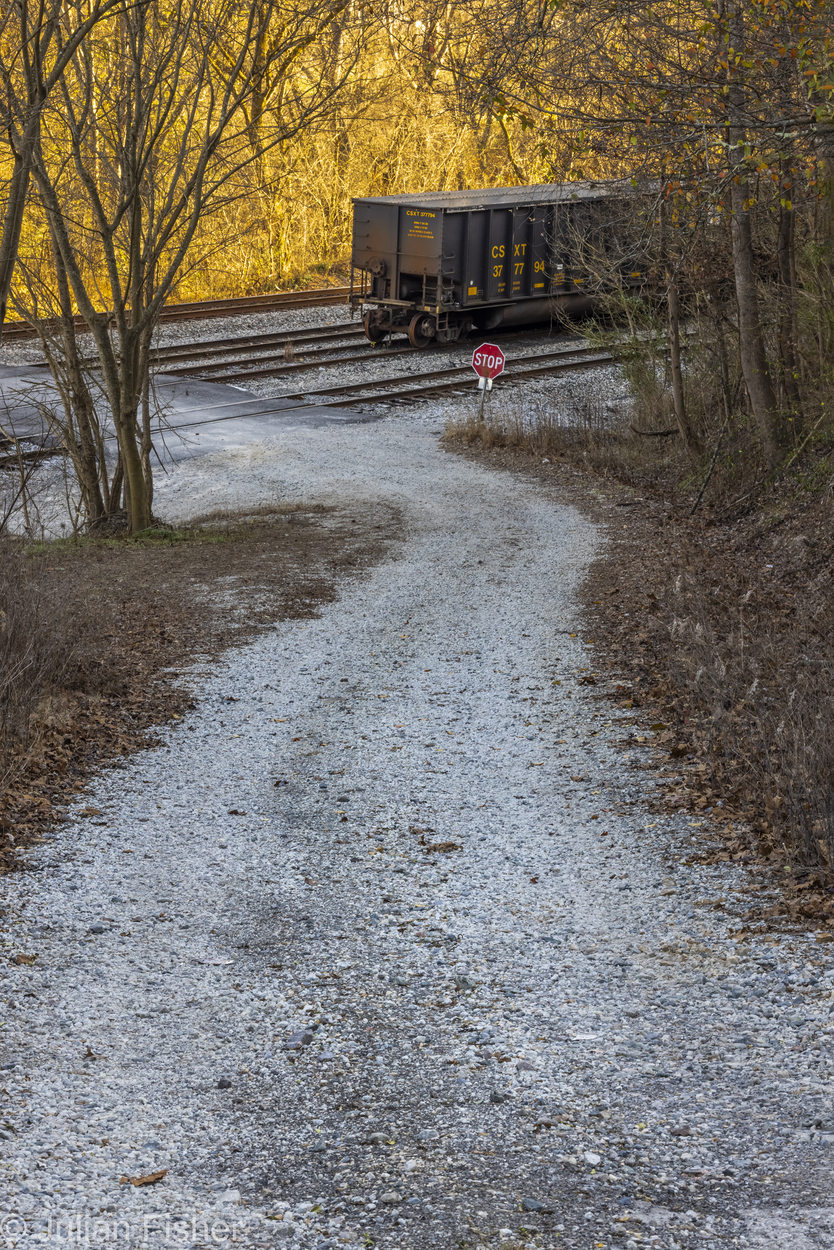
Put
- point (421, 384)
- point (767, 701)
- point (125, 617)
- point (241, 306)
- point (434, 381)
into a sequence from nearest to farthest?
point (767, 701) → point (125, 617) → point (421, 384) → point (434, 381) → point (241, 306)

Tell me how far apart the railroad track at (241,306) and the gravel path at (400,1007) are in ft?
74.2

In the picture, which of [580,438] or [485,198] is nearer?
[580,438]

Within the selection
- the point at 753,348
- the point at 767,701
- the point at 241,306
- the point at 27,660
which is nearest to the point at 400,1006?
the point at 767,701

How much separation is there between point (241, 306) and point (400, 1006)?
3082cm

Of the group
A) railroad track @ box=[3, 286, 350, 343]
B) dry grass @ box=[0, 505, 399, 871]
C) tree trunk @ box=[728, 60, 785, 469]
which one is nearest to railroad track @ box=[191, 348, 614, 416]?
railroad track @ box=[3, 286, 350, 343]

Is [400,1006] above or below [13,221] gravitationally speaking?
below

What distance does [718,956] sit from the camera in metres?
5.24

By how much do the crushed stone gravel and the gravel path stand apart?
16 mm

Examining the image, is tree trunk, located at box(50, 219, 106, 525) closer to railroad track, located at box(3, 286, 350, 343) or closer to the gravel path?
the gravel path

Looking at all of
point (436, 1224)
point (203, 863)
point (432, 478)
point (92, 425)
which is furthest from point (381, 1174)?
point (432, 478)

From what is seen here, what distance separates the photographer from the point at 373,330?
28.4 m

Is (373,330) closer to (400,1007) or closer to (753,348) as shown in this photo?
(753,348)

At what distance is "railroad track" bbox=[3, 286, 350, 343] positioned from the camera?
28438mm

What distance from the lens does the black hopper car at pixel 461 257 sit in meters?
26.9
